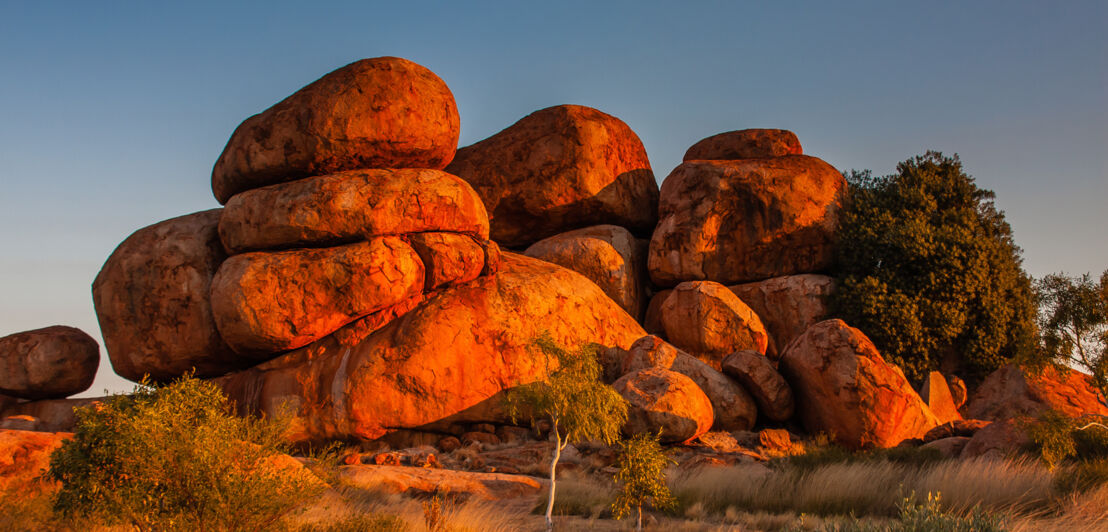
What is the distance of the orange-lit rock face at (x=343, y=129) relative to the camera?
1939 centimetres

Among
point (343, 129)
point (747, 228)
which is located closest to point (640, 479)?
point (343, 129)

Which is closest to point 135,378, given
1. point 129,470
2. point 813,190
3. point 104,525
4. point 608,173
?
point 104,525

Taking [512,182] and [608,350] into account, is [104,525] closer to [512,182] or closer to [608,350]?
[608,350]

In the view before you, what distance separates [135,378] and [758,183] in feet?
62.5

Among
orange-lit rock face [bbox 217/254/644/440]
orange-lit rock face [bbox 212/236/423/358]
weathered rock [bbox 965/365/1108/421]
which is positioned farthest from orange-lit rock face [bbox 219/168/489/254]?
weathered rock [bbox 965/365/1108/421]

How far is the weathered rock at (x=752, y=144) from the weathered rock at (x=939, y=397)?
9761mm

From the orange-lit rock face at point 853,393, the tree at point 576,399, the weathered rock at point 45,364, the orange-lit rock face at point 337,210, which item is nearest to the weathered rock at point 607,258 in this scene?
the orange-lit rock face at point 337,210

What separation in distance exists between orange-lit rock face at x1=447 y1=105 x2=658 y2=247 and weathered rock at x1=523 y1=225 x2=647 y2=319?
119 cm

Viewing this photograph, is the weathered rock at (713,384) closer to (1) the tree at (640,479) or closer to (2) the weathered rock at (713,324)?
(2) the weathered rock at (713,324)

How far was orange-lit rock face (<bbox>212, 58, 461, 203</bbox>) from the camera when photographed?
1939 centimetres

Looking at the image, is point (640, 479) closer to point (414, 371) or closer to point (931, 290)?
point (414, 371)

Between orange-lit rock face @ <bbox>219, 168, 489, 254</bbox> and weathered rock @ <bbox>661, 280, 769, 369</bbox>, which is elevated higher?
orange-lit rock face @ <bbox>219, 168, 489, 254</bbox>

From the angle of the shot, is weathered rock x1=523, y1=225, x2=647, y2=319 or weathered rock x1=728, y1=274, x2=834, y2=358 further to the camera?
weathered rock x1=523, y1=225, x2=647, y2=319

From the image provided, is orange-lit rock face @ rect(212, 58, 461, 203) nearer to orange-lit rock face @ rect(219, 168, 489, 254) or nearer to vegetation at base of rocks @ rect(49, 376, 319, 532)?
orange-lit rock face @ rect(219, 168, 489, 254)
